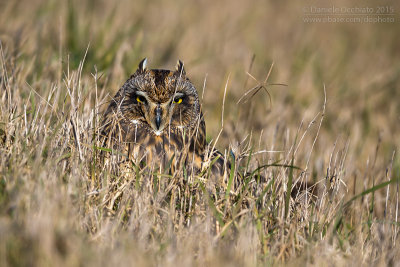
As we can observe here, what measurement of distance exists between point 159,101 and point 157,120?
13 centimetres

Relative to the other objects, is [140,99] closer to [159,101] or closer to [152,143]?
[159,101]

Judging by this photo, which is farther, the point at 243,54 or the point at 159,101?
the point at 243,54

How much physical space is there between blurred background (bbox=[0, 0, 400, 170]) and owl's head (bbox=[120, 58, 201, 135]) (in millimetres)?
359

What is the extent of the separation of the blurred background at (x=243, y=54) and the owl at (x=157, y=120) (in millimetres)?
382

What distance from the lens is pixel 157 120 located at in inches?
154

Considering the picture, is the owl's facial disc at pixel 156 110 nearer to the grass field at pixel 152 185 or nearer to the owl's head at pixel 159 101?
the owl's head at pixel 159 101

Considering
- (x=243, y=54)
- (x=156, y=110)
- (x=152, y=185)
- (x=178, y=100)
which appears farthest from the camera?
(x=243, y=54)

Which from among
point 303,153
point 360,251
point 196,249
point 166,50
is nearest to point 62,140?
point 196,249

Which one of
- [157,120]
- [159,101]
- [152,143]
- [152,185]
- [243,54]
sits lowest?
[152,185]

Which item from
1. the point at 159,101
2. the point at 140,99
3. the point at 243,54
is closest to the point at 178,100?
the point at 159,101

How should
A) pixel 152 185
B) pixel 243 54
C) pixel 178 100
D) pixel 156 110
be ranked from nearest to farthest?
pixel 152 185
pixel 156 110
pixel 178 100
pixel 243 54

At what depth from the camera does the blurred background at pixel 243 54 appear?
5.76 meters

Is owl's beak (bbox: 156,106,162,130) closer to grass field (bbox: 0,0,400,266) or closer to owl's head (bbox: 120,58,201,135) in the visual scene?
owl's head (bbox: 120,58,201,135)

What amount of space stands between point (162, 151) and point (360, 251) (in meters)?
1.37
